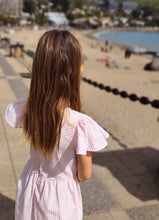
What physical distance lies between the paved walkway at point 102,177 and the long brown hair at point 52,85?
499mm

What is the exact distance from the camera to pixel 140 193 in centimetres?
307

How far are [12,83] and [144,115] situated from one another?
21.2 ft

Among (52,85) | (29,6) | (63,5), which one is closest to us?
(52,85)

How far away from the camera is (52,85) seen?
4.11 ft

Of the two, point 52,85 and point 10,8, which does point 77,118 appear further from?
point 10,8

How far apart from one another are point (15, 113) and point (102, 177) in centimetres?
217

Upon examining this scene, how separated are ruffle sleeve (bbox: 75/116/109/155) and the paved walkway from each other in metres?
0.67

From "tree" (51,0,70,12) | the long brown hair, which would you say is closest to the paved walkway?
the long brown hair

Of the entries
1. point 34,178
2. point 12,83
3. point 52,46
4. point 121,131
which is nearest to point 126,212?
point 34,178

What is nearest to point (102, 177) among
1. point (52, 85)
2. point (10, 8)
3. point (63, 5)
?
point (52, 85)

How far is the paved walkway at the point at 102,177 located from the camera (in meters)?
Answer: 2.19

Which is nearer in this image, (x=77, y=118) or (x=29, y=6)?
(x=77, y=118)

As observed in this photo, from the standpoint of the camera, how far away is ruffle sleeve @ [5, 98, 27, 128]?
1.42m

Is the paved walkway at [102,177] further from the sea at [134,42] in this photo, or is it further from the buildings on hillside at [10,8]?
the buildings on hillside at [10,8]
